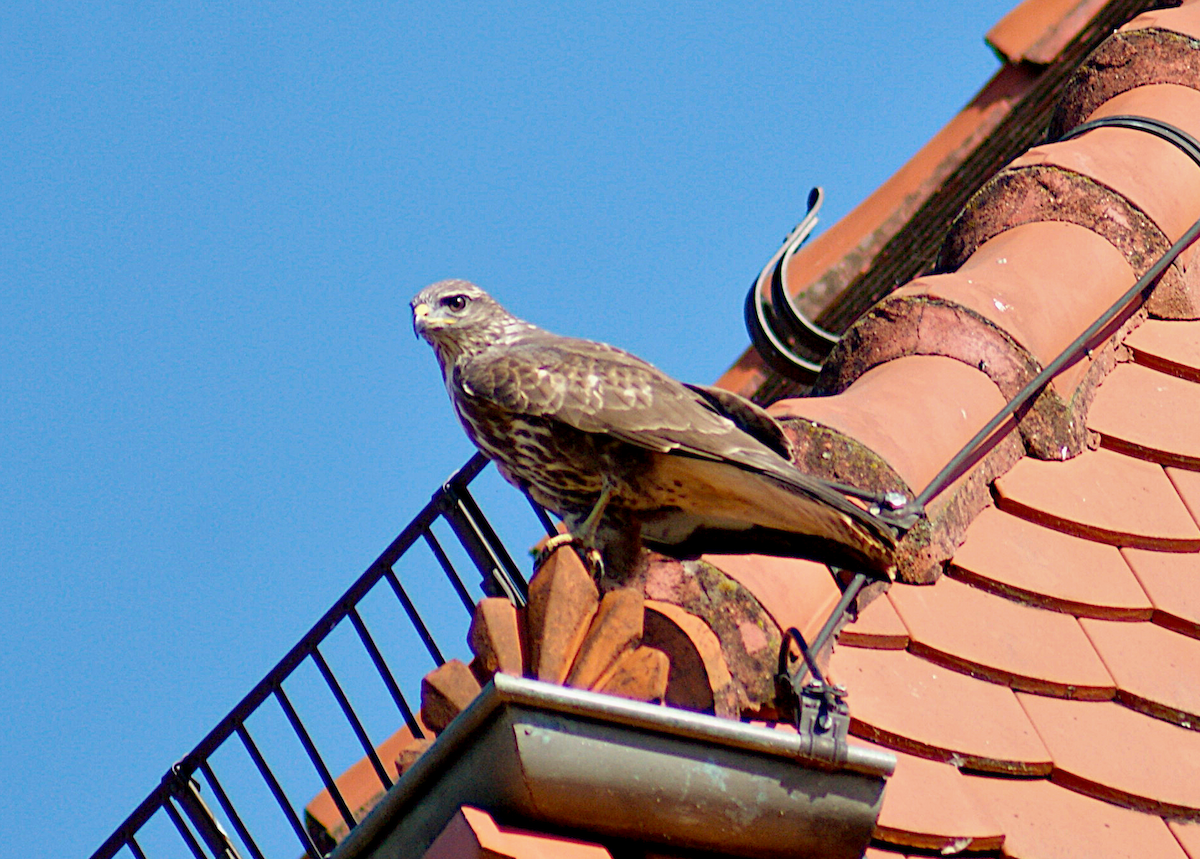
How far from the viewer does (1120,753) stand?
8.36ft

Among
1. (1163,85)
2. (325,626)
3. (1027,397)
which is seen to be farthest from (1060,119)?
(325,626)

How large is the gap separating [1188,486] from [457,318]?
1510 millimetres

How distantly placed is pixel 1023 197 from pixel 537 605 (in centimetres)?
196

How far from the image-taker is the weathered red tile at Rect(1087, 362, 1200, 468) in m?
3.10

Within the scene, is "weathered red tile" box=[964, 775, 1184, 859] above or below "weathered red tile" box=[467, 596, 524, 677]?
above

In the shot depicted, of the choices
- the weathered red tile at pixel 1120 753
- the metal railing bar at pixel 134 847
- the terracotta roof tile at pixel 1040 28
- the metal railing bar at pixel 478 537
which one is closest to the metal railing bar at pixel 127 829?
the metal railing bar at pixel 134 847

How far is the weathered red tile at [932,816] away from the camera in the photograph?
2.30m

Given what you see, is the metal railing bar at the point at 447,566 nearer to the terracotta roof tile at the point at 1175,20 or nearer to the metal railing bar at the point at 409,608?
the metal railing bar at the point at 409,608

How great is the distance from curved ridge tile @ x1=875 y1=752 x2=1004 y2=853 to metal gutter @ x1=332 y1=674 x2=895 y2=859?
0.19 meters

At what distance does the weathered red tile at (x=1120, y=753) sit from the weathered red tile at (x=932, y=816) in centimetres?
22

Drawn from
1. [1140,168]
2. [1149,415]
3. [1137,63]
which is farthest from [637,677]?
[1137,63]

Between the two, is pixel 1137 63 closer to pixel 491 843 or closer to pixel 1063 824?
pixel 1063 824

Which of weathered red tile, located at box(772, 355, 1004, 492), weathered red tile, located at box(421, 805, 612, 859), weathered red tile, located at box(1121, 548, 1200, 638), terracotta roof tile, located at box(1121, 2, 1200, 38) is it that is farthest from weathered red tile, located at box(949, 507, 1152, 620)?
terracotta roof tile, located at box(1121, 2, 1200, 38)

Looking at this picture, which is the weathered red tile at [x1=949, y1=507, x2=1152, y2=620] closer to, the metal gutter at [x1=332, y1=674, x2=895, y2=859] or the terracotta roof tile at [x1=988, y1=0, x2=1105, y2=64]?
the metal gutter at [x1=332, y1=674, x2=895, y2=859]
